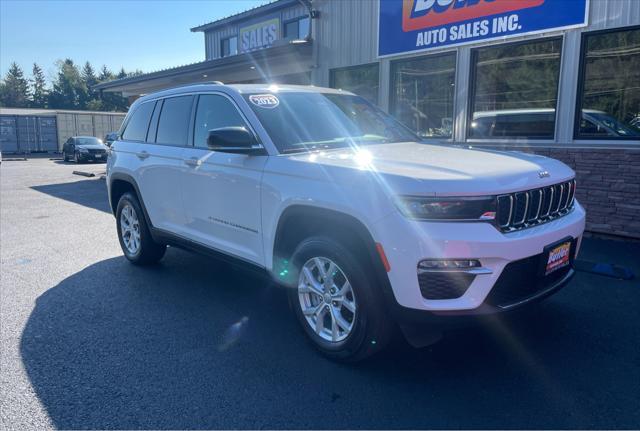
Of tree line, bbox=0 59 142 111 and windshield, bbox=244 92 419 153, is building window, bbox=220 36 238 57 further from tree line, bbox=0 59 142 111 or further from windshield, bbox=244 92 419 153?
tree line, bbox=0 59 142 111

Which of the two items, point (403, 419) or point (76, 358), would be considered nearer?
point (403, 419)

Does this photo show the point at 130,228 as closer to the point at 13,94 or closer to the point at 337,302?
the point at 337,302

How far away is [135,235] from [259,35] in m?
15.0

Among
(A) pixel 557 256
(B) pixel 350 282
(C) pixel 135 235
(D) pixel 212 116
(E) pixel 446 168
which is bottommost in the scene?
(C) pixel 135 235

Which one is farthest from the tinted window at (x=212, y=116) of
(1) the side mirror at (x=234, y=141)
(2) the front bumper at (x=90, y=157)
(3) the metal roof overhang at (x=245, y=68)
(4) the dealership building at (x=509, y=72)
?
(2) the front bumper at (x=90, y=157)

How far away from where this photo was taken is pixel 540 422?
2789mm

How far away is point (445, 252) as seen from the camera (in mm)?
2824

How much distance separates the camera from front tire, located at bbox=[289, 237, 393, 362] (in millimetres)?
3162

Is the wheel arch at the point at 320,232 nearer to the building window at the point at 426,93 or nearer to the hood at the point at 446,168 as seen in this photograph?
the hood at the point at 446,168

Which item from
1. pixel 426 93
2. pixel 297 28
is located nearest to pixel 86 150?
pixel 297 28

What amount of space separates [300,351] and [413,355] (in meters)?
0.82

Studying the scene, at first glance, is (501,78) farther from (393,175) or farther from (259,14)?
(259,14)

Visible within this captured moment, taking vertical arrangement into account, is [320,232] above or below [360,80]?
below

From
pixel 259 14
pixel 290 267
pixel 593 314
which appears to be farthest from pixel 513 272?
pixel 259 14
